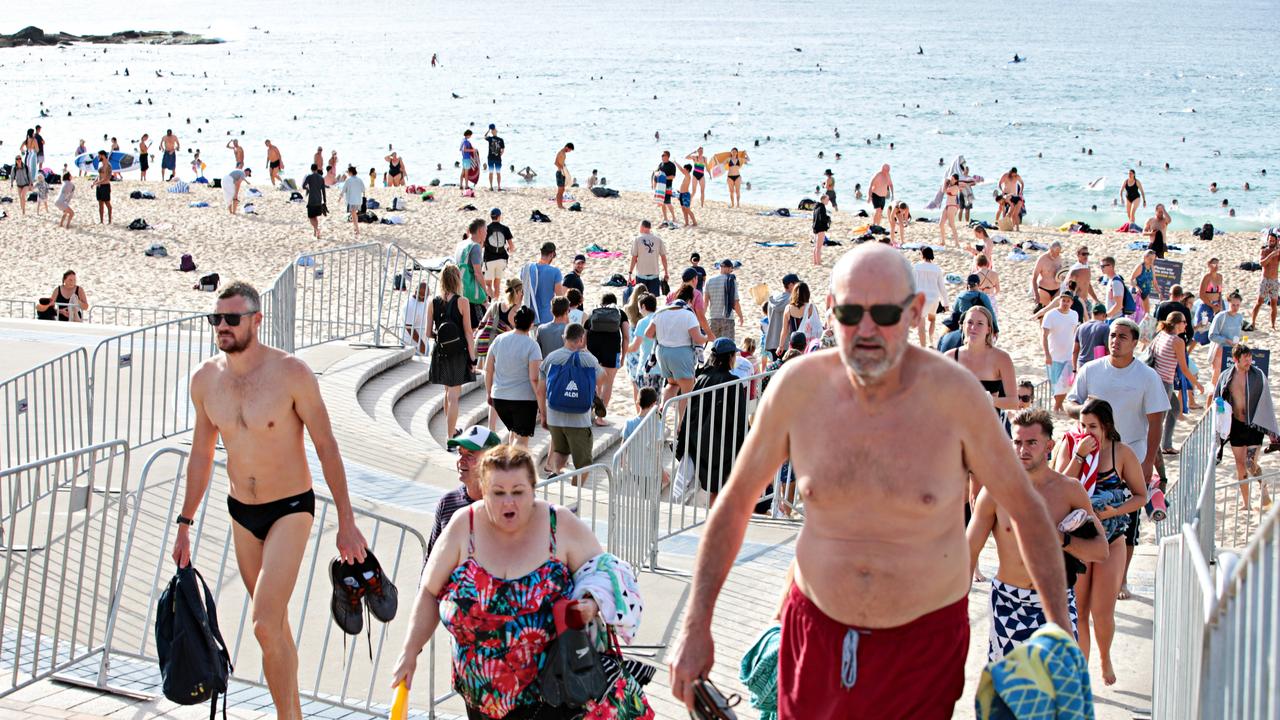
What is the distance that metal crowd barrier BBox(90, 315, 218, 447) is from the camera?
10094 mm

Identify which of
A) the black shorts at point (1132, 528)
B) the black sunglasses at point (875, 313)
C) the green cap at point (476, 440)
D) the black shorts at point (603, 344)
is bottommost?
the black shorts at point (603, 344)

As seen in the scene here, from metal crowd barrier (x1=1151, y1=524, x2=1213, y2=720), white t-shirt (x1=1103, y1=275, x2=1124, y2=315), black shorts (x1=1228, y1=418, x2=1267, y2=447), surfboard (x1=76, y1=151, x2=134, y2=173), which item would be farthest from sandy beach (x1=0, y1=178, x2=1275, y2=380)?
metal crowd barrier (x1=1151, y1=524, x2=1213, y2=720)

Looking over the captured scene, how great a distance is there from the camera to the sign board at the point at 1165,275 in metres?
18.2

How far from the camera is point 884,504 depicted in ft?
10.8

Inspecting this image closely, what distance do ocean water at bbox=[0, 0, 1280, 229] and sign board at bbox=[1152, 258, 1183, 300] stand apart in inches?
856

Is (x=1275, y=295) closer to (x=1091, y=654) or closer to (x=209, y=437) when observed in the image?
(x=1091, y=654)

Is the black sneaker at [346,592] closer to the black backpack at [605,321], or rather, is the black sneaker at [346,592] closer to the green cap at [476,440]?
the green cap at [476,440]

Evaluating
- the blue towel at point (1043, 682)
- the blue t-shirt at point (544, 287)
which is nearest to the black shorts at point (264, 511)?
the blue towel at point (1043, 682)

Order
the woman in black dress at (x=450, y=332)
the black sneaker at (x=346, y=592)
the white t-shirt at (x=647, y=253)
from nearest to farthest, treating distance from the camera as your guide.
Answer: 1. the black sneaker at (x=346, y=592)
2. the woman in black dress at (x=450, y=332)
3. the white t-shirt at (x=647, y=253)

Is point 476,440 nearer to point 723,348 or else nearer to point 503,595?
point 503,595

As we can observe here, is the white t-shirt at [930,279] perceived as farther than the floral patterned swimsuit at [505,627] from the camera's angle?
Yes

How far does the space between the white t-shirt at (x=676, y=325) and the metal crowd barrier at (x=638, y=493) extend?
345cm

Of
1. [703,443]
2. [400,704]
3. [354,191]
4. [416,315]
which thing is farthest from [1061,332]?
[354,191]

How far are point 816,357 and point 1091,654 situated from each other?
13.0 feet
